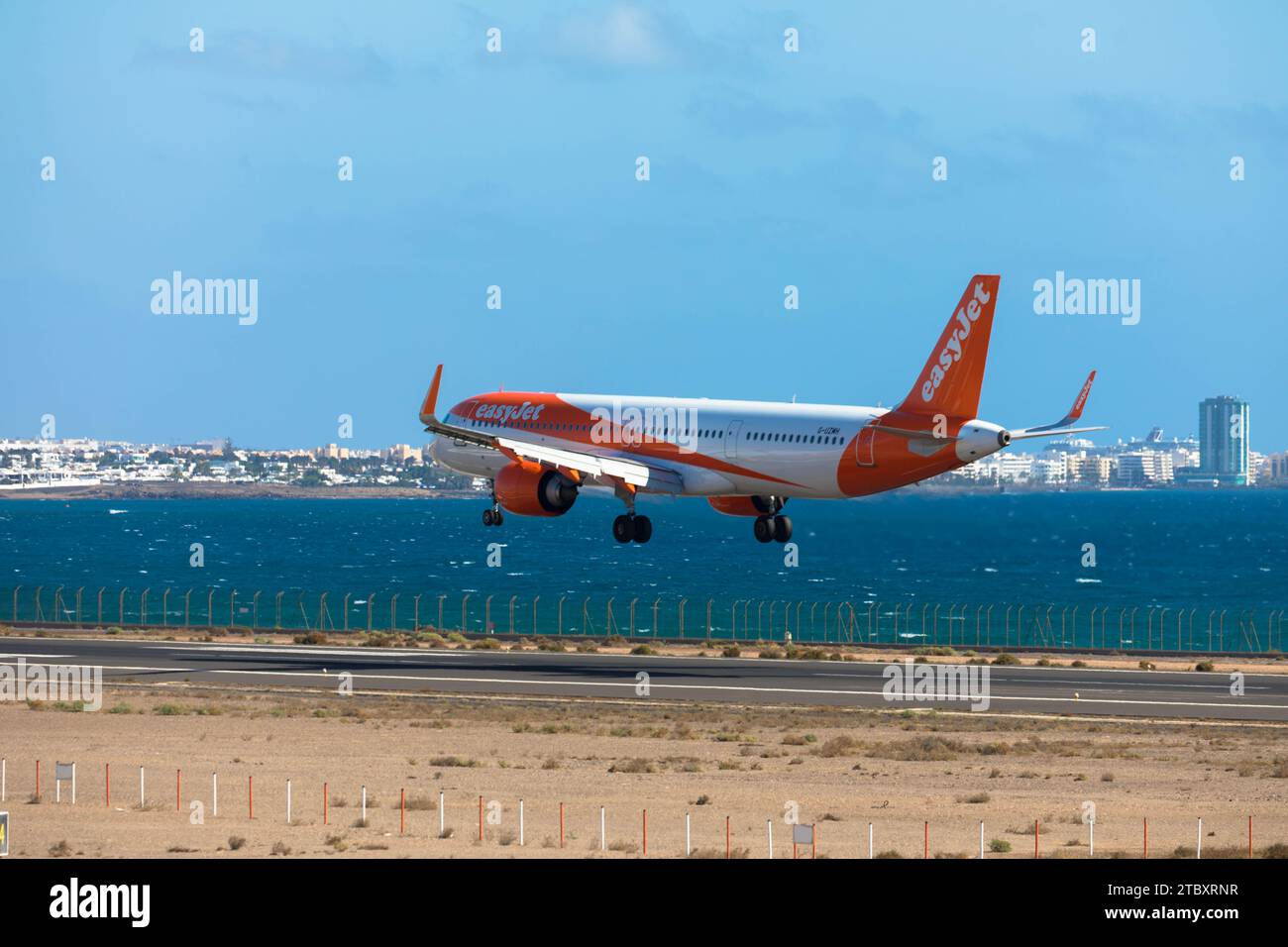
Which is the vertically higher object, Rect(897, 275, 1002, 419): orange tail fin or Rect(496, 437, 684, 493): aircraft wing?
Rect(897, 275, 1002, 419): orange tail fin

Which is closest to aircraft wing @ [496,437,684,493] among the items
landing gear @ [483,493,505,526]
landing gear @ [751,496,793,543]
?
landing gear @ [483,493,505,526]

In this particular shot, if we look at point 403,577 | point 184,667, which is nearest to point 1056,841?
point 184,667

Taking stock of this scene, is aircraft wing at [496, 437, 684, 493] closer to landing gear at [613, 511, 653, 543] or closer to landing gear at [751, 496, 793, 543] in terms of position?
landing gear at [613, 511, 653, 543]

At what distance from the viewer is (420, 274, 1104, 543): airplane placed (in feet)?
211

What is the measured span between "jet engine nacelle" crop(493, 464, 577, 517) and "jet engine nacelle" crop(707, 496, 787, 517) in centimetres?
603

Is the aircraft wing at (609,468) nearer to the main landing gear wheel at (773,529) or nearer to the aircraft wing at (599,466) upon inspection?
the aircraft wing at (599,466)

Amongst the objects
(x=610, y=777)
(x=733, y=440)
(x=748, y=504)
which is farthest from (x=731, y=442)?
(x=610, y=777)

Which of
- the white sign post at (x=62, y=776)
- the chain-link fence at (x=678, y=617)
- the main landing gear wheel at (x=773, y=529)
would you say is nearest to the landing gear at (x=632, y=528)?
Result: the main landing gear wheel at (x=773, y=529)

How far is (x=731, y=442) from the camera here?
6994cm

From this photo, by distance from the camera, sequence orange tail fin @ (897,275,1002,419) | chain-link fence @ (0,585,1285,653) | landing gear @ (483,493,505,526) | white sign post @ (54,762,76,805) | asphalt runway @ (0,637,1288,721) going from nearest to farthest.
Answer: white sign post @ (54,762,76,805) → orange tail fin @ (897,275,1002,419) → asphalt runway @ (0,637,1288,721) → landing gear @ (483,493,505,526) → chain-link fence @ (0,585,1285,653)

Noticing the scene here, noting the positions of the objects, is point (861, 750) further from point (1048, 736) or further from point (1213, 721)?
point (1213, 721)

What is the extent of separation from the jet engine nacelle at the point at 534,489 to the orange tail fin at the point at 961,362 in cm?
1328
